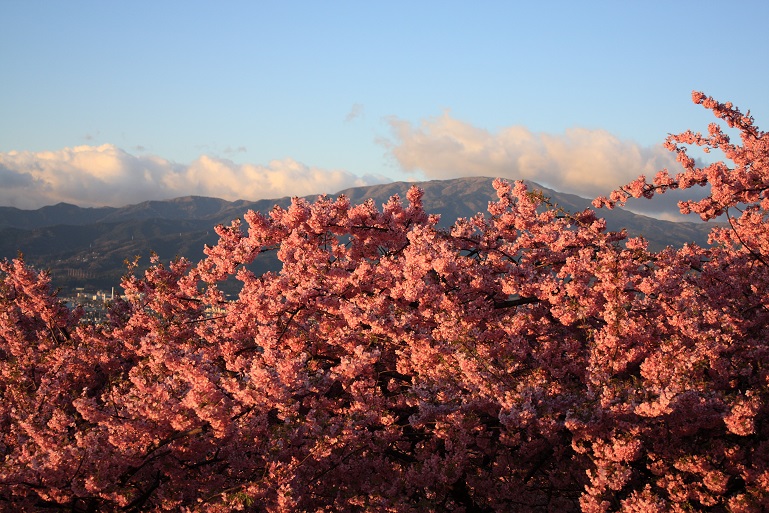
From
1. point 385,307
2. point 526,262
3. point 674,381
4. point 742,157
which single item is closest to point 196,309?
point 385,307

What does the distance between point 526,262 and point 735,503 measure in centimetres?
622

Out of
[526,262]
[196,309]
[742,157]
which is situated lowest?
[196,309]

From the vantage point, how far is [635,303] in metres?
13.3

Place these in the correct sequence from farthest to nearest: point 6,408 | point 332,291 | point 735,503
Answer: point 6,408, point 332,291, point 735,503

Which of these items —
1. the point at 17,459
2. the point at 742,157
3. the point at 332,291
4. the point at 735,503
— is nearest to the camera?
the point at 735,503

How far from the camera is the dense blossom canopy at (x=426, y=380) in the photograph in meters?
10.4

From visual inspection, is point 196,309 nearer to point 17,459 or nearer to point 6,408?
point 6,408

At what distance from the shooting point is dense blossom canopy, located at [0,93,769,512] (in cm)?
1035

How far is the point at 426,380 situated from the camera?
11883 millimetres

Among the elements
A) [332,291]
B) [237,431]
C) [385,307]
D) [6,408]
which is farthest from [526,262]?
[6,408]

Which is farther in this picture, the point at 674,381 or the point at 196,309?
the point at 196,309

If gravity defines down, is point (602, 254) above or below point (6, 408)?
above

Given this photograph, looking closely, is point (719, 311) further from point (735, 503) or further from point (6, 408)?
point (6, 408)

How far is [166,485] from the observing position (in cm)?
1152
